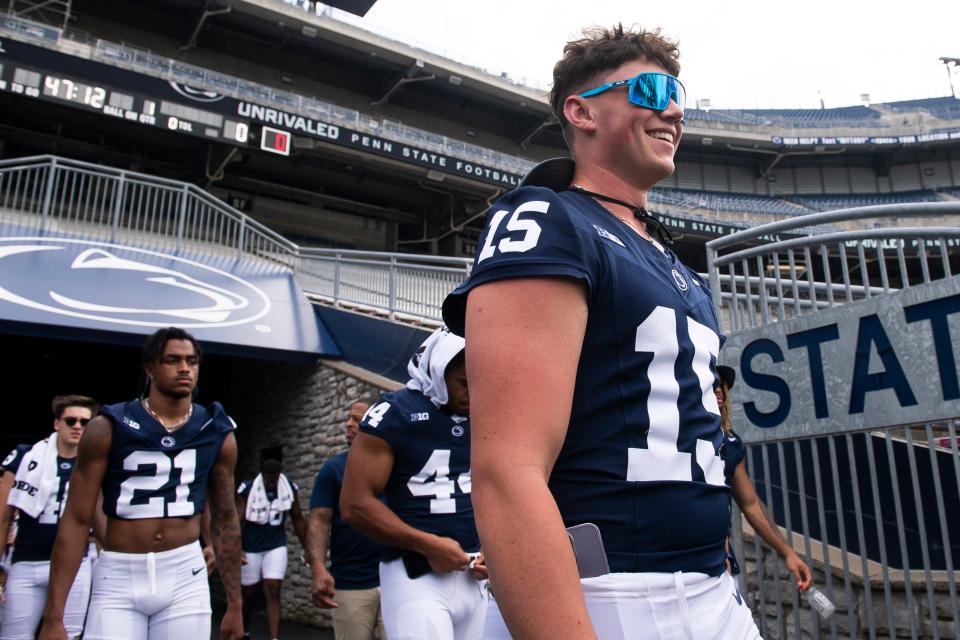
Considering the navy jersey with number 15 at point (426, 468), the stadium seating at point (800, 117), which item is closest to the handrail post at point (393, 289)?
the navy jersey with number 15 at point (426, 468)

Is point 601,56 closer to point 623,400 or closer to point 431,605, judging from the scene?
point 623,400

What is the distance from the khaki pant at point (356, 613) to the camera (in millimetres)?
4418

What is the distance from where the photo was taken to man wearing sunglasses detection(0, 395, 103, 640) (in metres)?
5.14

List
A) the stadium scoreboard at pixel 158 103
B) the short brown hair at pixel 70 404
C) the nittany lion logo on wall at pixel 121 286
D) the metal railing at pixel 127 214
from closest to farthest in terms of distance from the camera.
Result: the short brown hair at pixel 70 404 → the nittany lion logo on wall at pixel 121 286 → the metal railing at pixel 127 214 → the stadium scoreboard at pixel 158 103

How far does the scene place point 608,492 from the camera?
4.05ft

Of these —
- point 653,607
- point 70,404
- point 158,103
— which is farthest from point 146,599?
point 158,103

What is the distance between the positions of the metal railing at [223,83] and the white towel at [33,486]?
1686cm

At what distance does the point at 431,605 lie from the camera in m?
3.29

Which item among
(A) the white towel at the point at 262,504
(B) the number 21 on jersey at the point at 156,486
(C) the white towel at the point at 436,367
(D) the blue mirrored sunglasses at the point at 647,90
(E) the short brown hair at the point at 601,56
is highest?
(E) the short brown hair at the point at 601,56

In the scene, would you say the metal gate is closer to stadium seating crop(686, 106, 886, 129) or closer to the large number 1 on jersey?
the large number 1 on jersey

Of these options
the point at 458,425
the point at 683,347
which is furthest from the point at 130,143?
the point at 683,347

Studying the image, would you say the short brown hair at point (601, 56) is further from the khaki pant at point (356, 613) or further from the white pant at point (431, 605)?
the khaki pant at point (356, 613)

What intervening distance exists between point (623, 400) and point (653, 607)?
35 centimetres

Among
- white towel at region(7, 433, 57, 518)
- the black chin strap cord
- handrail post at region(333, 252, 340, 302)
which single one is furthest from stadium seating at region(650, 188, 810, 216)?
the black chin strap cord
